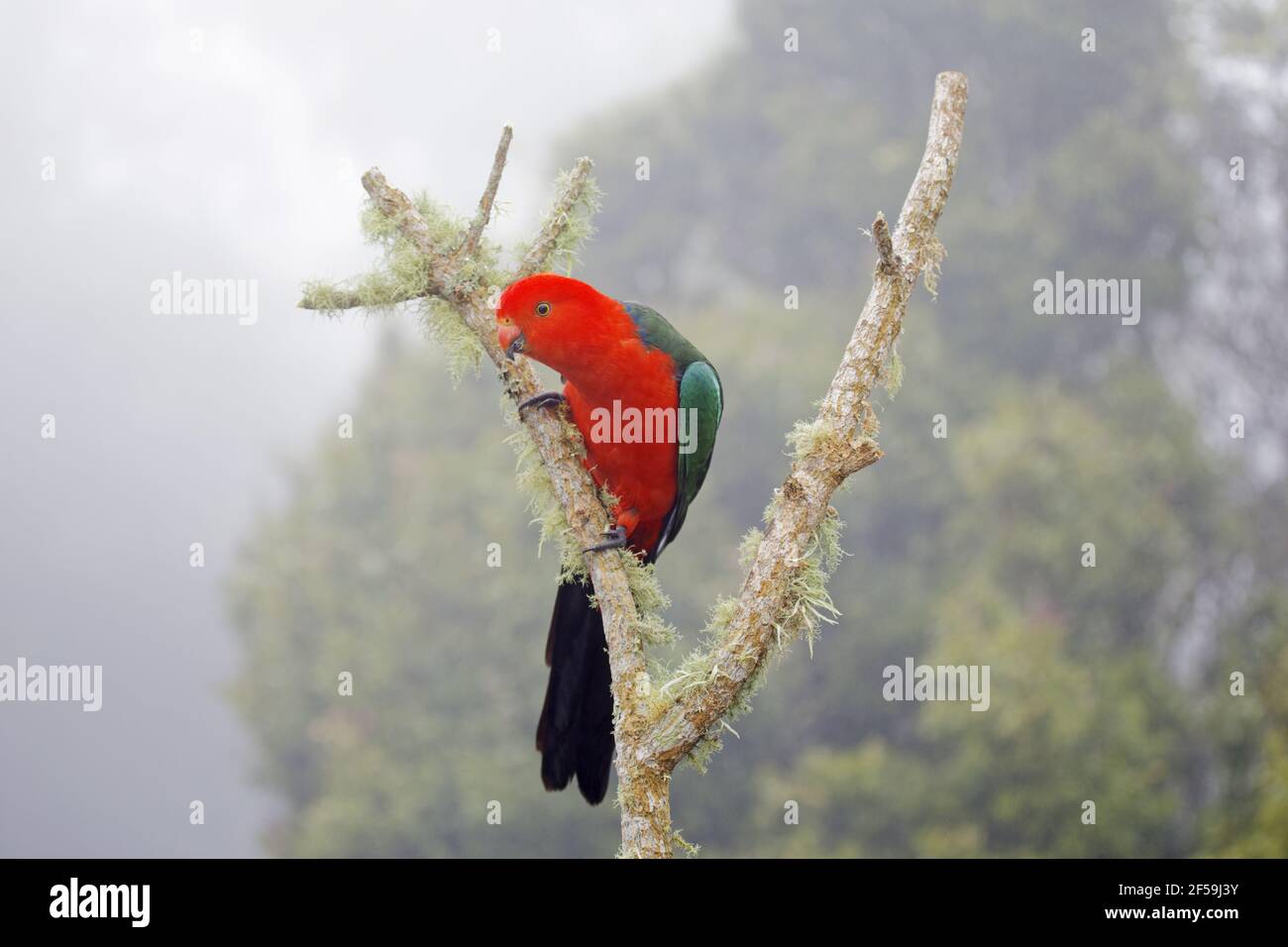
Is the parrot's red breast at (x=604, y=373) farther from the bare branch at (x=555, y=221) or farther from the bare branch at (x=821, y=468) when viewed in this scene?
the bare branch at (x=821, y=468)

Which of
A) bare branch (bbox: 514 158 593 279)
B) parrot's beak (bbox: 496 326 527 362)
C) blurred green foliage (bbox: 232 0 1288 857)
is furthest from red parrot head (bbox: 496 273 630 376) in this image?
blurred green foliage (bbox: 232 0 1288 857)

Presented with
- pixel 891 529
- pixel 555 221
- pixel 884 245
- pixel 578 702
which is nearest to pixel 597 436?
pixel 555 221

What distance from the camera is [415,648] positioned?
38.3 ft

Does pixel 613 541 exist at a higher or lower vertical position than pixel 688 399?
lower

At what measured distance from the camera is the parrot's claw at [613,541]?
2.44 m

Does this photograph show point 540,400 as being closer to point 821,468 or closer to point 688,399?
point 688,399

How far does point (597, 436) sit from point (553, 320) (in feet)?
1.01

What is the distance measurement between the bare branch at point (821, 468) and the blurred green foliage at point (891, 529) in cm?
797

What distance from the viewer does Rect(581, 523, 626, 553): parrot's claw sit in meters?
2.44

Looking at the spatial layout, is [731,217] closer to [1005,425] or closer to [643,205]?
[643,205]

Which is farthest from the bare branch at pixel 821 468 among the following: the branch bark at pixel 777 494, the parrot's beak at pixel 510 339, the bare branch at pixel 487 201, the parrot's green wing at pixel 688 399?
the bare branch at pixel 487 201

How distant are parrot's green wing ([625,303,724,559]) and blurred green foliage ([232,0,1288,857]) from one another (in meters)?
7.68

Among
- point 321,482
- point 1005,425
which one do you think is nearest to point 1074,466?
point 1005,425

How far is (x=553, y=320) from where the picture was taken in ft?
8.37
